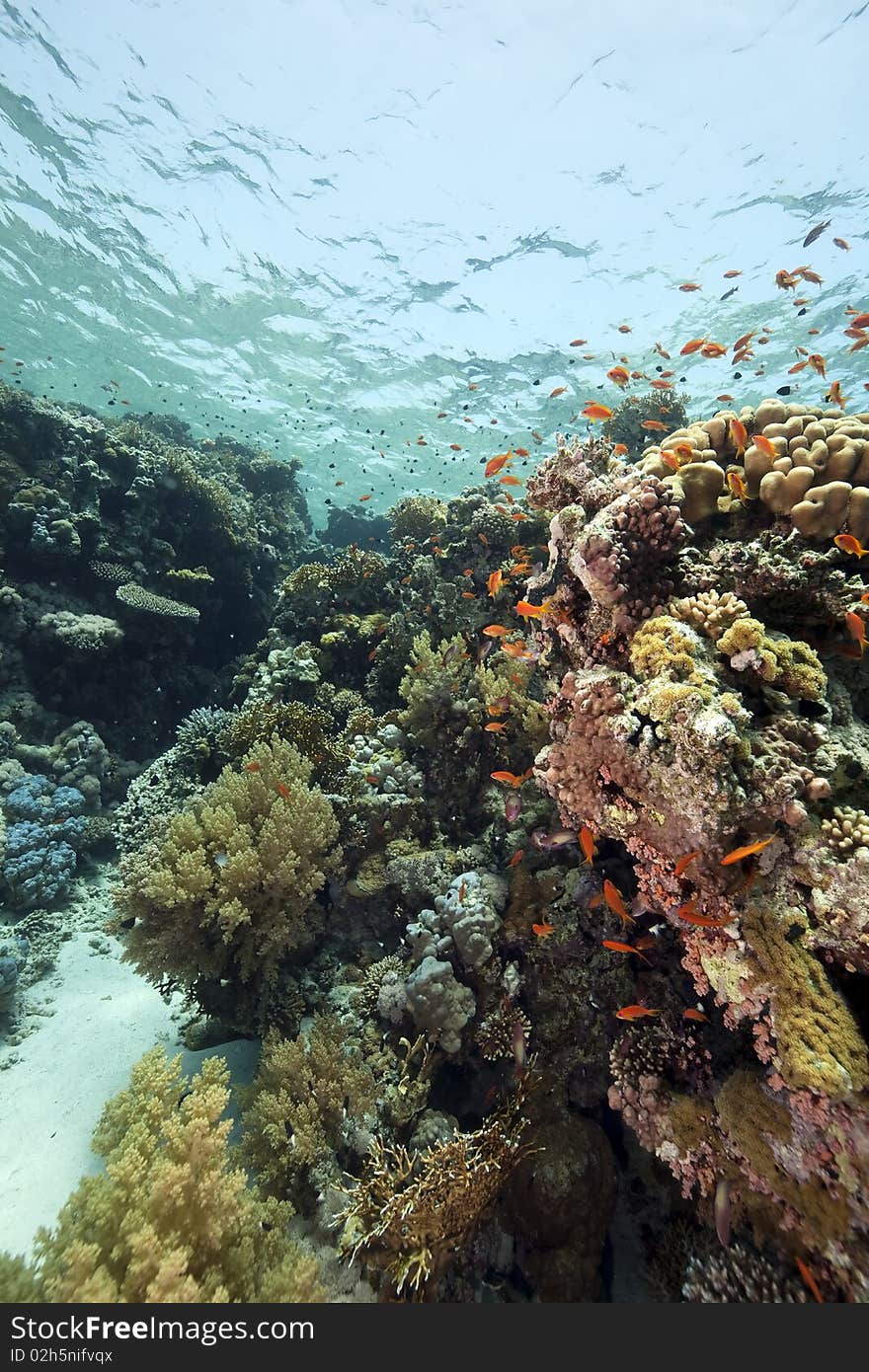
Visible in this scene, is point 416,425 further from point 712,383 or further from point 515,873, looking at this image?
point 515,873

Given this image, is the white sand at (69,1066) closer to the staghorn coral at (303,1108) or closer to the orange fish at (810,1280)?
the staghorn coral at (303,1108)

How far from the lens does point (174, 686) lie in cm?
1079

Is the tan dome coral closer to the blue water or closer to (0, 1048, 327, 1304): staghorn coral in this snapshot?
(0, 1048, 327, 1304): staghorn coral

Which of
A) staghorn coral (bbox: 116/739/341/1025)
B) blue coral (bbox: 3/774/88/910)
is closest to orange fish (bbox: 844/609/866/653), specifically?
staghorn coral (bbox: 116/739/341/1025)

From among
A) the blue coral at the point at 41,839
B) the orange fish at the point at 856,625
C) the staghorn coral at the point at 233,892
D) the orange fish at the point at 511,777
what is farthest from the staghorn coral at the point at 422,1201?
the blue coral at the point at 41,839

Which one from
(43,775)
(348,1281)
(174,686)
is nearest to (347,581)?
(174,686)

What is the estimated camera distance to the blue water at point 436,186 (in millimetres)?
12570

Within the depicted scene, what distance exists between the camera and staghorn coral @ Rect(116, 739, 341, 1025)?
15.5 feet

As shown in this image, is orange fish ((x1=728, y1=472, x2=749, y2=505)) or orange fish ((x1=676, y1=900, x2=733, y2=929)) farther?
orange fish ((x1=728, y1=472, x2=749, y2=505))

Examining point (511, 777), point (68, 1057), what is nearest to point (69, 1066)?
point (68, 1057)

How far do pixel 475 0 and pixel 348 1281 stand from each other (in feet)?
69.9

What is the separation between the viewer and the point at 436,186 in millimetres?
16000

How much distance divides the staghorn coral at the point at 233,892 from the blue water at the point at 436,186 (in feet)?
59.1

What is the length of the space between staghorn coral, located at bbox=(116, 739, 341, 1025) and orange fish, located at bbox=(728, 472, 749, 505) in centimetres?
466
